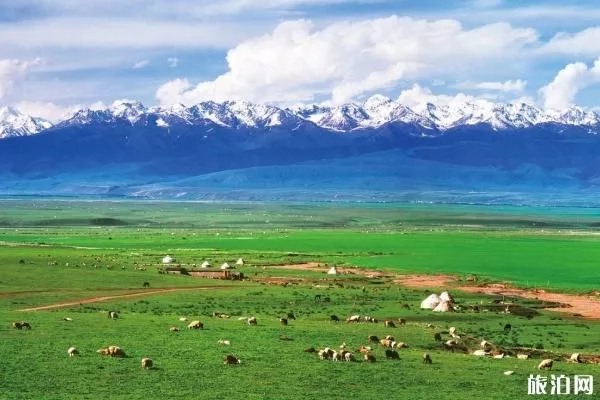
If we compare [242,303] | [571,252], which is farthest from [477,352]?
[571,252]

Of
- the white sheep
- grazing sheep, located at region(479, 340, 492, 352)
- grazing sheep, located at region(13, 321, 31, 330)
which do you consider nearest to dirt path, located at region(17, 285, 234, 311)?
grazing sheep, located at region(13, 321, 31, 330)

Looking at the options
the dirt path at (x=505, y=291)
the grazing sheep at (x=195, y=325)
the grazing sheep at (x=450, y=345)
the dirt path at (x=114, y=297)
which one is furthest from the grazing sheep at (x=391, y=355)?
the dirt path at (x=505, y=291)

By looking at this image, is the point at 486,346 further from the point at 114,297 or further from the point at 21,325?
the point at 114,297

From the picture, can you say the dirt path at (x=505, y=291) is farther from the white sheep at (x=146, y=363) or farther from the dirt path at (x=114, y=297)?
the white sheep at (x=146, y=363)

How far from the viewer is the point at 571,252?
11675 centimetres

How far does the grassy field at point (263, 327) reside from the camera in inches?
1179

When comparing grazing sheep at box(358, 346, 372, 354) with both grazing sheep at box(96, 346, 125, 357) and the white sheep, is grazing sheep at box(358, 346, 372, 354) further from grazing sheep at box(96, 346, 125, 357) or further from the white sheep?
grazing sheep at box(96, 346, 125, 357)

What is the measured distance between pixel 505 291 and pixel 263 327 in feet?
110

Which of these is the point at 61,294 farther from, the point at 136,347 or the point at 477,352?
the point at 477,352

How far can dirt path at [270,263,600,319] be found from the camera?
61844mm

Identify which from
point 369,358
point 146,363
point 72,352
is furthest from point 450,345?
point 72,352

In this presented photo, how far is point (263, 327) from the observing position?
4438 centimetres

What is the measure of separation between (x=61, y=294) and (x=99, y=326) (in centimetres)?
1914

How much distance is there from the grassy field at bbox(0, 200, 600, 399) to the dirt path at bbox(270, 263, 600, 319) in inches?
98.9
